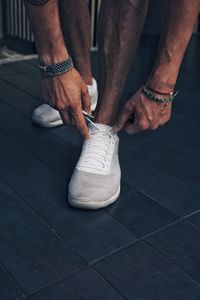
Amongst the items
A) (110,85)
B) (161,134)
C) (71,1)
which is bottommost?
(161,134)

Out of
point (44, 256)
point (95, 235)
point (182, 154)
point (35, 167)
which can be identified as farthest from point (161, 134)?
point (44, 256)

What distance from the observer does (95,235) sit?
0.97 meters

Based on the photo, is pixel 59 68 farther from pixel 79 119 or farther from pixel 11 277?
pixel 11 277

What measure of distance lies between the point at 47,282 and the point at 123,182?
440 millimetres

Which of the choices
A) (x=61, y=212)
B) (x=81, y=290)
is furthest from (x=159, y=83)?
(x=81, y=290)

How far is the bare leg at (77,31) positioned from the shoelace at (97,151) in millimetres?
417

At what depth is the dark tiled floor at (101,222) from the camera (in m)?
0.82

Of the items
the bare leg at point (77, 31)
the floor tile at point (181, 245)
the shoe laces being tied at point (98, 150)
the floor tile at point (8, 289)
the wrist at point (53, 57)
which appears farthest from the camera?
the bare leg at point (77, 31)

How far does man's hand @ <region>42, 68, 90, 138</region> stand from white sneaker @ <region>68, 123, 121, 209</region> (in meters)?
0.11

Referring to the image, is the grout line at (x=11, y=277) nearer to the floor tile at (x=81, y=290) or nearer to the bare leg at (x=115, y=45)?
the floor tile at (x=81, y=290)

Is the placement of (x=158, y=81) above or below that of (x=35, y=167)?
above

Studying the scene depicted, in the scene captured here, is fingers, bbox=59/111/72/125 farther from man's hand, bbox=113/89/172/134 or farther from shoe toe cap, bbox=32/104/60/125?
shoe toe cap, bbox=32/104/60/125

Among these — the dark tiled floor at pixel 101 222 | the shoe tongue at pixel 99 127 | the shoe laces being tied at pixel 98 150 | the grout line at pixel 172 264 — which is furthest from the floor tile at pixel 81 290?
the shoe tongue at pixel 99 127

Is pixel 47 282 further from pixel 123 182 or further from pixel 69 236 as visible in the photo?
pixel 123 182
